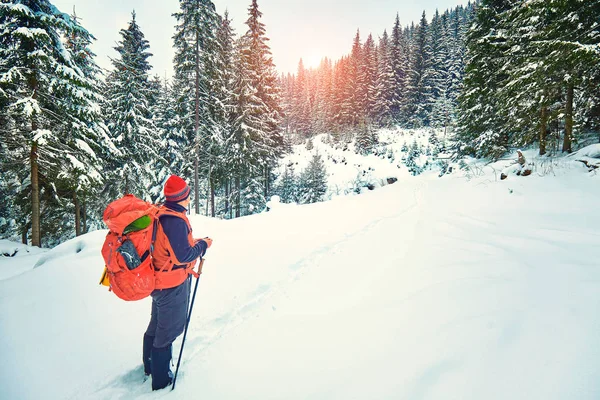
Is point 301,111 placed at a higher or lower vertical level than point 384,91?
higher

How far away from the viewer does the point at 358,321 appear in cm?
330

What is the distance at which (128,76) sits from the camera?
52.3 ft

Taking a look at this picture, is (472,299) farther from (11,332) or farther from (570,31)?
(570,31)

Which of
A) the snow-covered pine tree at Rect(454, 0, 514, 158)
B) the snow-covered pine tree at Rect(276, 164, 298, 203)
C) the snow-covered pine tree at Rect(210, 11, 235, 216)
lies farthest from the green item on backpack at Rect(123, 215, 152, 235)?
the snow-covered pine tree at Rect(276, 164, 298, 203)

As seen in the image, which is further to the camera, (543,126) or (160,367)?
(543,126)

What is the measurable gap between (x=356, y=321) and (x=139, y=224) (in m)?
2.86

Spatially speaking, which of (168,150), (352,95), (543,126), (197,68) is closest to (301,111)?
(352,95)

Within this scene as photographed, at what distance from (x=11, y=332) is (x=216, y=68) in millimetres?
17989

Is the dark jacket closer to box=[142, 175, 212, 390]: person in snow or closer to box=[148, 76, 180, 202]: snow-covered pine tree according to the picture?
box=[142, 175, 212, 390]: person in snow

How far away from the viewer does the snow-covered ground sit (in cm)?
225

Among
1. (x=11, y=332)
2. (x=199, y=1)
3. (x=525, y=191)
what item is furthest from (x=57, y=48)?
(x=525, y=191)

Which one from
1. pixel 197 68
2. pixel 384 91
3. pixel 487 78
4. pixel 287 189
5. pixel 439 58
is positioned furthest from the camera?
pixel 384 91

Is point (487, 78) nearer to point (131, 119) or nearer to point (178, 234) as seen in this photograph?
point (178, 234)

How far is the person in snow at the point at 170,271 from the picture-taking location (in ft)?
8.24
